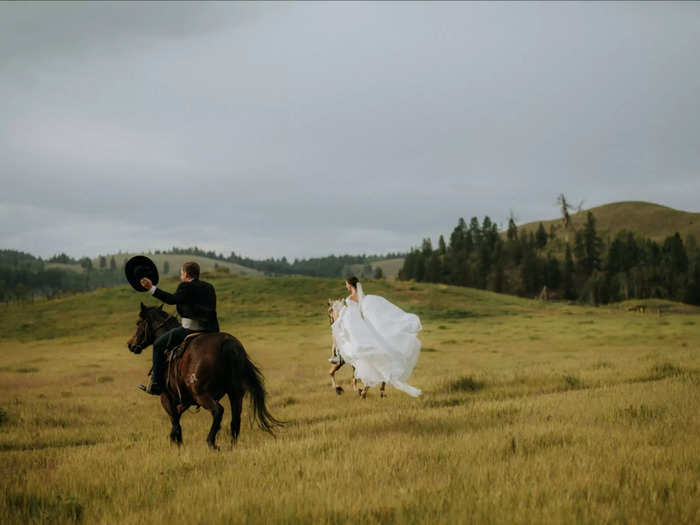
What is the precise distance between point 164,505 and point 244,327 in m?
44.4

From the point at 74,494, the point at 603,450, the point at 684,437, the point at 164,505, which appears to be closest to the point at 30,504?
the point at 74,494

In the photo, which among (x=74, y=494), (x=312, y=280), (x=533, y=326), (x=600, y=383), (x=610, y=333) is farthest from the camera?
(x=312, y=280)

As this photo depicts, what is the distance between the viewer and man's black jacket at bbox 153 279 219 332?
346 inches

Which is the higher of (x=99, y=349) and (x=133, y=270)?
(x=133, y=270)

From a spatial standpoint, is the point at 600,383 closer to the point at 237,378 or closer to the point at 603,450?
the point at 603,450

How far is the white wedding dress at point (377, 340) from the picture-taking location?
40.4 feet

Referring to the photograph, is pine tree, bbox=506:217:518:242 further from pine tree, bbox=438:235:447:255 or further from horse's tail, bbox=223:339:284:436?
horse's tail, bbox=223:339:284:436

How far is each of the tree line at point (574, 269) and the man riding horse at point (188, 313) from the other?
349 ft

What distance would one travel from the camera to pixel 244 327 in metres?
48.9

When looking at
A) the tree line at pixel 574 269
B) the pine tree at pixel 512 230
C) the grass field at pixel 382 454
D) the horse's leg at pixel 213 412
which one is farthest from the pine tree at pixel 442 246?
the horse's leg at pixel 213 412

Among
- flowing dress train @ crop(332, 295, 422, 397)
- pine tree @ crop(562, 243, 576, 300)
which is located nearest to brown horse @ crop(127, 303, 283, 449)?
flowing dress train @ crop(332, 295, 422, 397)

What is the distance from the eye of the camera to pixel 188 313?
8.96 metres

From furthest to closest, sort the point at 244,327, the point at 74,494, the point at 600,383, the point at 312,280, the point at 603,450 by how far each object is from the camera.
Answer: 1. the point at 312,280
2. the point at 244,327
3. the point at 600,383
4. the point at 603,450
5. the point at 74,494

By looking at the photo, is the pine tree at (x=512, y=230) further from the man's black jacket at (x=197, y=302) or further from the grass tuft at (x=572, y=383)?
the man's black jacket at (x=197, y=302)
